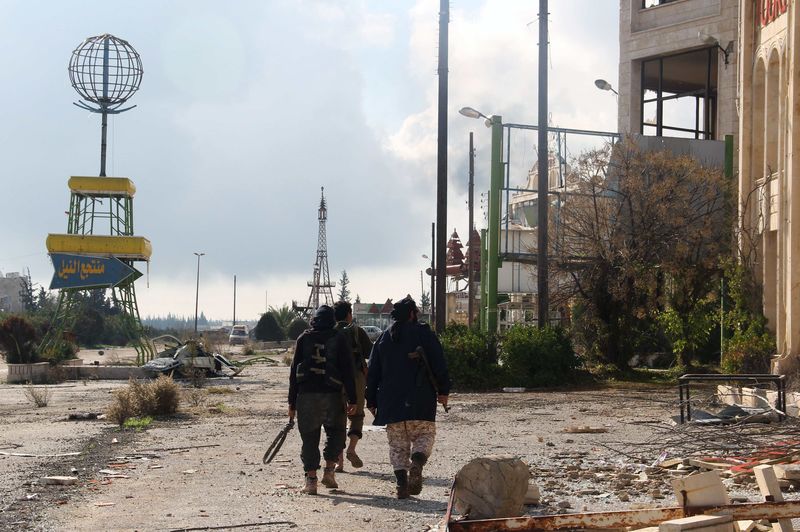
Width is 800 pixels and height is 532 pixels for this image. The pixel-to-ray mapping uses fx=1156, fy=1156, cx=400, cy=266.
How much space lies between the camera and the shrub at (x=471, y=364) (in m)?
28.6

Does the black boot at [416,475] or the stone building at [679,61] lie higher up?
the stone building at [679,61]

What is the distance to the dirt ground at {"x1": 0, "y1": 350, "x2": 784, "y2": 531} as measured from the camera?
9.55m

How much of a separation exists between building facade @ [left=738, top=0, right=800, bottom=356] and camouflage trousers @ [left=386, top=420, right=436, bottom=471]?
14860 millimetres

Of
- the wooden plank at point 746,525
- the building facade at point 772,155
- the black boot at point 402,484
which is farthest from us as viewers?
the building facade at point 772,155

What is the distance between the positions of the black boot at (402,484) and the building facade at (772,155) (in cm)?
1522

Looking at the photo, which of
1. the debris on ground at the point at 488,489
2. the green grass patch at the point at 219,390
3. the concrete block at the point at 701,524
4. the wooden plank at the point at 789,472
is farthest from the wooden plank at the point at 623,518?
the green grass patch at the point at 219,390

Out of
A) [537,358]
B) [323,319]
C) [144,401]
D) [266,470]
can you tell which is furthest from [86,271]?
[323,319]

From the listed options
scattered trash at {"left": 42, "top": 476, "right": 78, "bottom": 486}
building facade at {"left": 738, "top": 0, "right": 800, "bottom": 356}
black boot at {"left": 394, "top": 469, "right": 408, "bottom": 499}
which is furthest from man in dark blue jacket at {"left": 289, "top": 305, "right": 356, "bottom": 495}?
building facade at {"left": 738, "top": 0, "right": 800, "bottom": 356}

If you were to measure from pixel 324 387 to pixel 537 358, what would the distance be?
18067mm

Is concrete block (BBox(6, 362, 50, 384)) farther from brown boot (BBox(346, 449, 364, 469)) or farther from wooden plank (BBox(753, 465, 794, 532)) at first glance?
wooden plank (BBox(753, 465, 794, 532))

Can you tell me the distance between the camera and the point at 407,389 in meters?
10.7

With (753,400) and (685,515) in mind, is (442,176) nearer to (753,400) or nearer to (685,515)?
(753,400)

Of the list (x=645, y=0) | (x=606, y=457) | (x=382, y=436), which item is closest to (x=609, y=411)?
(x=382, y=436)

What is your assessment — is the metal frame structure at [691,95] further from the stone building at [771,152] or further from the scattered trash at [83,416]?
the scattered trash at [83,416]
